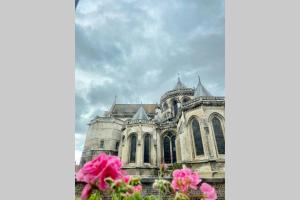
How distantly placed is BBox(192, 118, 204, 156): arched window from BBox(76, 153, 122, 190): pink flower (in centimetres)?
874

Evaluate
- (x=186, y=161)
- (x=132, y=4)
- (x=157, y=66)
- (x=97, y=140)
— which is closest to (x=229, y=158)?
(x=157, y=66)

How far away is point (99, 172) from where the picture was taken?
1018mm

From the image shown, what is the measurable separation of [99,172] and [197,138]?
9.27m

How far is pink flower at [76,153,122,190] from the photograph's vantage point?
101 cm

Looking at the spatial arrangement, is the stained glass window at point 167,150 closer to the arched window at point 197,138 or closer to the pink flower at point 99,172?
the arched window at point 197,138

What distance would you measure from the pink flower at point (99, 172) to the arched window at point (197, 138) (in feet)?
28.7

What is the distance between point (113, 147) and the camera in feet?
52.2

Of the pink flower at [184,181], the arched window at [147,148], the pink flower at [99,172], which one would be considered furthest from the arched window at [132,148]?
the pink flower at [99,172]

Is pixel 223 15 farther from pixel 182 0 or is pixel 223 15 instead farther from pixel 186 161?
pixel 186 161

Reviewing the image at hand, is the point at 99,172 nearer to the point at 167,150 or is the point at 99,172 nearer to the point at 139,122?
the point at 167,150

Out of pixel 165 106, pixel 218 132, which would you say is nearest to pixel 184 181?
pixel 218 132

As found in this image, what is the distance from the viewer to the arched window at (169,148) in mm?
12086

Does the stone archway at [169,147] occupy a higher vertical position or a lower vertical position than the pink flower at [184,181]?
lower

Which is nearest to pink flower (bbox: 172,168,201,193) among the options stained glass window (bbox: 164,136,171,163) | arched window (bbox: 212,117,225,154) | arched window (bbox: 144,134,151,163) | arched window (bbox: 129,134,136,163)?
arched window (bbox: 212,117,225,154)
